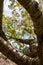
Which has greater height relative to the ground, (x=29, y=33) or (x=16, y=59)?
(x=16, y=59)

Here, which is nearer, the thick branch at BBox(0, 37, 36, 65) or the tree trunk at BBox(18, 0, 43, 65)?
the tree trunk at BBox(18, 0, 43, 65)

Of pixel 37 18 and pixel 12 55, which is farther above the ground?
pixel 37 18

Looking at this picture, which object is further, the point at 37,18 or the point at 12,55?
the point at 12,55

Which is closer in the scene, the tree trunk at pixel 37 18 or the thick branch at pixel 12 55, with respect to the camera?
the tree trunk at pixel 37 18

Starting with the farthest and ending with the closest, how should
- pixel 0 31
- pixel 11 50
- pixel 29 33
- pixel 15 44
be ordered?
pixel 29 33
pixel 15 44
pixel 0 31
pixel 11 50

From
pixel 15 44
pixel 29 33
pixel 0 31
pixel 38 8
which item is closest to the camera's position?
pixel 38 8

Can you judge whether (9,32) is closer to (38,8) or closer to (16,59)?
(16,59)

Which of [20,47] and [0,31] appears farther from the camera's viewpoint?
[20,47]

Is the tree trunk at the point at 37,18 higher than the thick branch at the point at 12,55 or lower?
higher

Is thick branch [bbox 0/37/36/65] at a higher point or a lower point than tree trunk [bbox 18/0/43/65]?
lower

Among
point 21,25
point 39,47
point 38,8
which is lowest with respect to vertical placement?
point 21,25

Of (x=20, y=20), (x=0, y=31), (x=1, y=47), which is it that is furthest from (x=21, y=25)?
(x=1, y=47)
